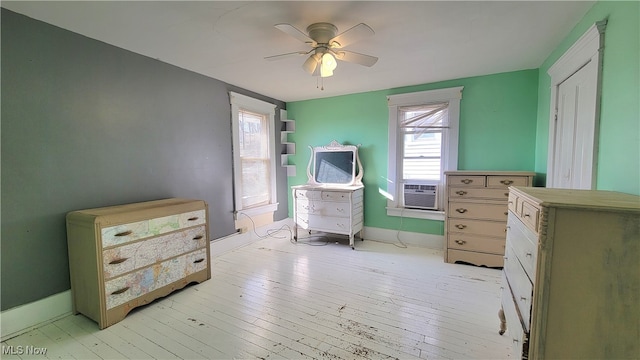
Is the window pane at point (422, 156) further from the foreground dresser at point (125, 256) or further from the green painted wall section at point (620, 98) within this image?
the foreground dresser at point (125, 256)

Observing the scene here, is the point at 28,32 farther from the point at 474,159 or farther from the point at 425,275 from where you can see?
the point at 474,159

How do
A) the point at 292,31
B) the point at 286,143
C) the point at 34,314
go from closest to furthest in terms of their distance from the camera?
the point at 292,31 < the point at 34,314 < the point at 286,143

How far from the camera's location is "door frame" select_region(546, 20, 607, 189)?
1717mm

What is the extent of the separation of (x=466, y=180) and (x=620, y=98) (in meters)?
1.58

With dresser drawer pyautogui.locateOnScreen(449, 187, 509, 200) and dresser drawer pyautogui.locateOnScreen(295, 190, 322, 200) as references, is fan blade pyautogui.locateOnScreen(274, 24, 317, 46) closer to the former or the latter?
dresser drawer pyautogui.locateOnScreen(295, 190, 322, 200)

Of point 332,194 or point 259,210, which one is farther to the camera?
point 259,210

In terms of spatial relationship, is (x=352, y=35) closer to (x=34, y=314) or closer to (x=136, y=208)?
(x=136, y=208)

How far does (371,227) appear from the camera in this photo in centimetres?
409

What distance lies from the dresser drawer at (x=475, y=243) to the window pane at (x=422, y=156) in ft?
2.88

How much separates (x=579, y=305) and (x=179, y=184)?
331 cm

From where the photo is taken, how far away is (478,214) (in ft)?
9.80

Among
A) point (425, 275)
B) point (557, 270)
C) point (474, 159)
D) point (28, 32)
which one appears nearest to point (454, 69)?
point (474, 159)

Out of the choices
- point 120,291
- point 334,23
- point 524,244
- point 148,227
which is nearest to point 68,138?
point 148,227

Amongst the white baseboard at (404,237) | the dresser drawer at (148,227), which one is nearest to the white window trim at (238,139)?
the dresser drawer at (148,227)
